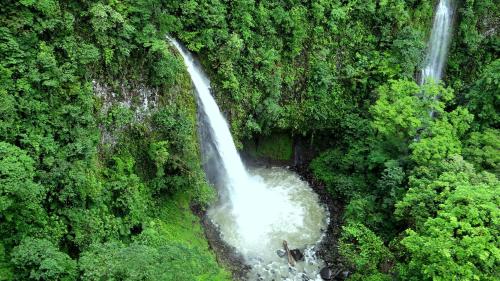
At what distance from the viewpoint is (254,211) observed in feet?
45.9

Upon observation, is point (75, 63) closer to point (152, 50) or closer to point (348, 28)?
point (152, 50)

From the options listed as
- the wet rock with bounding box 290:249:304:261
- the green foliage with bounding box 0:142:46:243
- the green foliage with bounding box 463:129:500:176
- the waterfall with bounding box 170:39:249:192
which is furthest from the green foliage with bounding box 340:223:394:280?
the green foliage with bounding box 0:142:46:243

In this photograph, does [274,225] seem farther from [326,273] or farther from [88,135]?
[88,135]

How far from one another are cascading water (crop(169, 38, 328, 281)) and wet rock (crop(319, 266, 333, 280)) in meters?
0.17

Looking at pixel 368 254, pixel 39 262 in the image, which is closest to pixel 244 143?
pixel 368 254

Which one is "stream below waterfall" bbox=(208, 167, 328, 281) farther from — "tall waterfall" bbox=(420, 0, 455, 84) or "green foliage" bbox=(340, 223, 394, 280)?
"tall waterfall" bbox=(420, 0, 455, 84)

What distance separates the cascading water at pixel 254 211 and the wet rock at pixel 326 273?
0.57 feet

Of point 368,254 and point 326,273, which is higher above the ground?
point 368,254

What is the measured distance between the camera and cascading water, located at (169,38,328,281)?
489 inches

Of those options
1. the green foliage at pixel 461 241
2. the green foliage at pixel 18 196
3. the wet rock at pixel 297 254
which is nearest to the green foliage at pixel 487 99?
the green foliage at pixel 461 241

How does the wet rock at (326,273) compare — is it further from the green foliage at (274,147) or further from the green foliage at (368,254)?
the green foliage at (274,147)

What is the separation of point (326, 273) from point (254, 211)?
3107mm

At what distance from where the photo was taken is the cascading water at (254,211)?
12422 millimetres

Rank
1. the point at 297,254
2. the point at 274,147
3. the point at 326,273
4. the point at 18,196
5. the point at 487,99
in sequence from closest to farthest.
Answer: the point at 18,196 → the point at 326,273 → the point at 297,254 → the point at 487,99 → the point at 274,147
